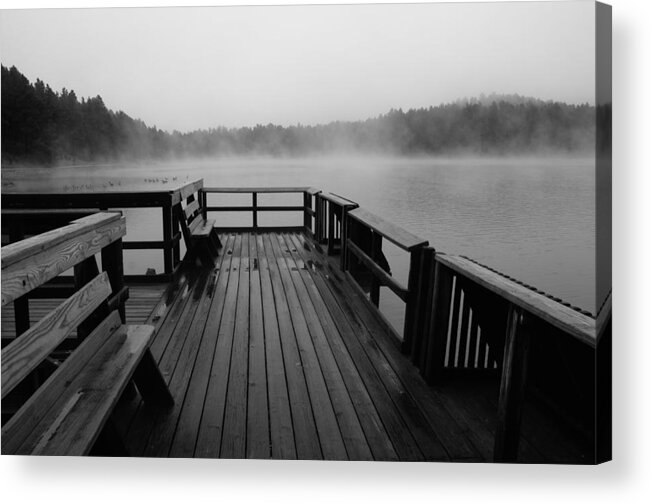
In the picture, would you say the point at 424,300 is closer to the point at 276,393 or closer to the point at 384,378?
the point at 384,378

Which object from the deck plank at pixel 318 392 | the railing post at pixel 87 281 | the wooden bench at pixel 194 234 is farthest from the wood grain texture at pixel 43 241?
the wooden bench at pixel 194 234

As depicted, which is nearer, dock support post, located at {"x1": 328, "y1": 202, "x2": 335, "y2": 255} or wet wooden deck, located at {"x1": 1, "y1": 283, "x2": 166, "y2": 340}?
wet wooden deck, located at {"x1": 1, "y1": 283, "x2": 166, "y2": 340}

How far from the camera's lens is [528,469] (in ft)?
6.82

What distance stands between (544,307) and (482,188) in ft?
→ 8.01

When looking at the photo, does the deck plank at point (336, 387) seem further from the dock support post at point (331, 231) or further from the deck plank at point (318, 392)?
the dock support post at point (331, 231)

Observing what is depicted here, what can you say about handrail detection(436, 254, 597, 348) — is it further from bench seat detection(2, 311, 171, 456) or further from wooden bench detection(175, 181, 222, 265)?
wooden bench detection(175, 181, 222, 265)

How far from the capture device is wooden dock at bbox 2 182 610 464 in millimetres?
2020

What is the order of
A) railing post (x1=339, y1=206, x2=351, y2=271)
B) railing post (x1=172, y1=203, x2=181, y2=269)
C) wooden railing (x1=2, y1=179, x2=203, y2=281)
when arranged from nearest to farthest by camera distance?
wooden railing (x1=2, y1=179, x2=203, y2=281) < railing post (x1=339, y1=206, x2=351, y2=271) < railing post (x1=172, y1=203, x2=181, y2=269)

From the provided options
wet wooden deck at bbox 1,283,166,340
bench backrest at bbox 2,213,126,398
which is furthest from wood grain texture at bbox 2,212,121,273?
wet wooden deck at bbox 1,283,166,340

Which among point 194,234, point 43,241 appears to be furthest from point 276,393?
point 194,234

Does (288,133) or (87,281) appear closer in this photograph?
(87,281)

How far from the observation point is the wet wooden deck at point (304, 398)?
6.84 feet

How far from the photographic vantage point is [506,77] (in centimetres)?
300

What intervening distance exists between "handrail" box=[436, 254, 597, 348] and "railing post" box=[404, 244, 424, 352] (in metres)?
0.56
